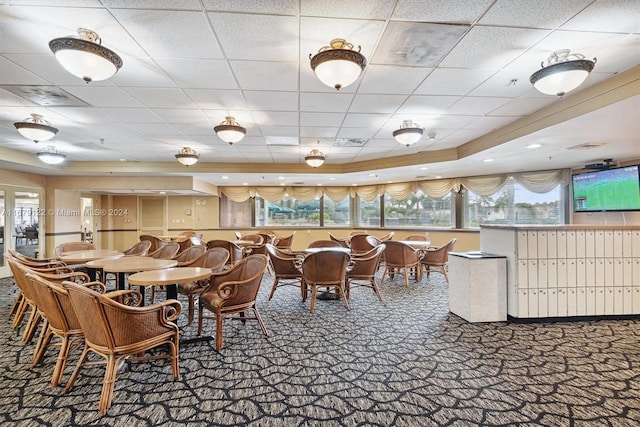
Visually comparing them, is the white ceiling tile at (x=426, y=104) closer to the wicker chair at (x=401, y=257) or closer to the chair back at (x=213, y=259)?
the wicker chair at (x=401, y=257)

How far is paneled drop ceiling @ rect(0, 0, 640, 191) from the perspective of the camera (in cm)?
207

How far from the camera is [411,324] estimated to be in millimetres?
3828

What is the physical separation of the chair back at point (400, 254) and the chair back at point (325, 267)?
6.07 ft

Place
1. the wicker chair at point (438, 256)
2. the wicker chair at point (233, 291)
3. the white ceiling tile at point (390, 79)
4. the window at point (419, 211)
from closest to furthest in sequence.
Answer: the white ceiling tile at point (390, 79)
the wicker chair at point (233, 291)
the wicker chair at point (438, 256)
the window at point (419, 211)

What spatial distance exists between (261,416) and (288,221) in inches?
345

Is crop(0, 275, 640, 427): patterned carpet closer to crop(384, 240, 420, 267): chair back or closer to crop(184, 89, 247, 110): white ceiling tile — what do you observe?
crop(384, 240, 420, 267): chair back

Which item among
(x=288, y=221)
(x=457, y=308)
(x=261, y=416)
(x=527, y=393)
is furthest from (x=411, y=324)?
(x=288, y=221)

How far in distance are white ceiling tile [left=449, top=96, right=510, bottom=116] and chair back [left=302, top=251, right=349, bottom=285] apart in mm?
2401

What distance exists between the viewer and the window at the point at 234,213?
1049 centimetres

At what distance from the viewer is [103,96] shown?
3.45 meters

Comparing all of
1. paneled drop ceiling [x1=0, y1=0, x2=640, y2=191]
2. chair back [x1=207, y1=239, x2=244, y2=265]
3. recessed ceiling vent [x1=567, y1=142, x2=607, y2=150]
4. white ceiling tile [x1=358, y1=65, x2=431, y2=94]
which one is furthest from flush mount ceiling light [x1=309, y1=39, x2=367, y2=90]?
chair back [x1=207, y1=239, x2=244, y2=265]

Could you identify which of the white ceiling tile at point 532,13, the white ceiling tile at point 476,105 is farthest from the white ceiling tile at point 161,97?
the white ceiling tile at point 476,105

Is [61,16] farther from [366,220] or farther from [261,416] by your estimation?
[366,220]

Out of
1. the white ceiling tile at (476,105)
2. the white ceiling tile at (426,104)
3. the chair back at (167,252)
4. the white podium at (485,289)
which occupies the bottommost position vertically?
the white podium at (485,289)
